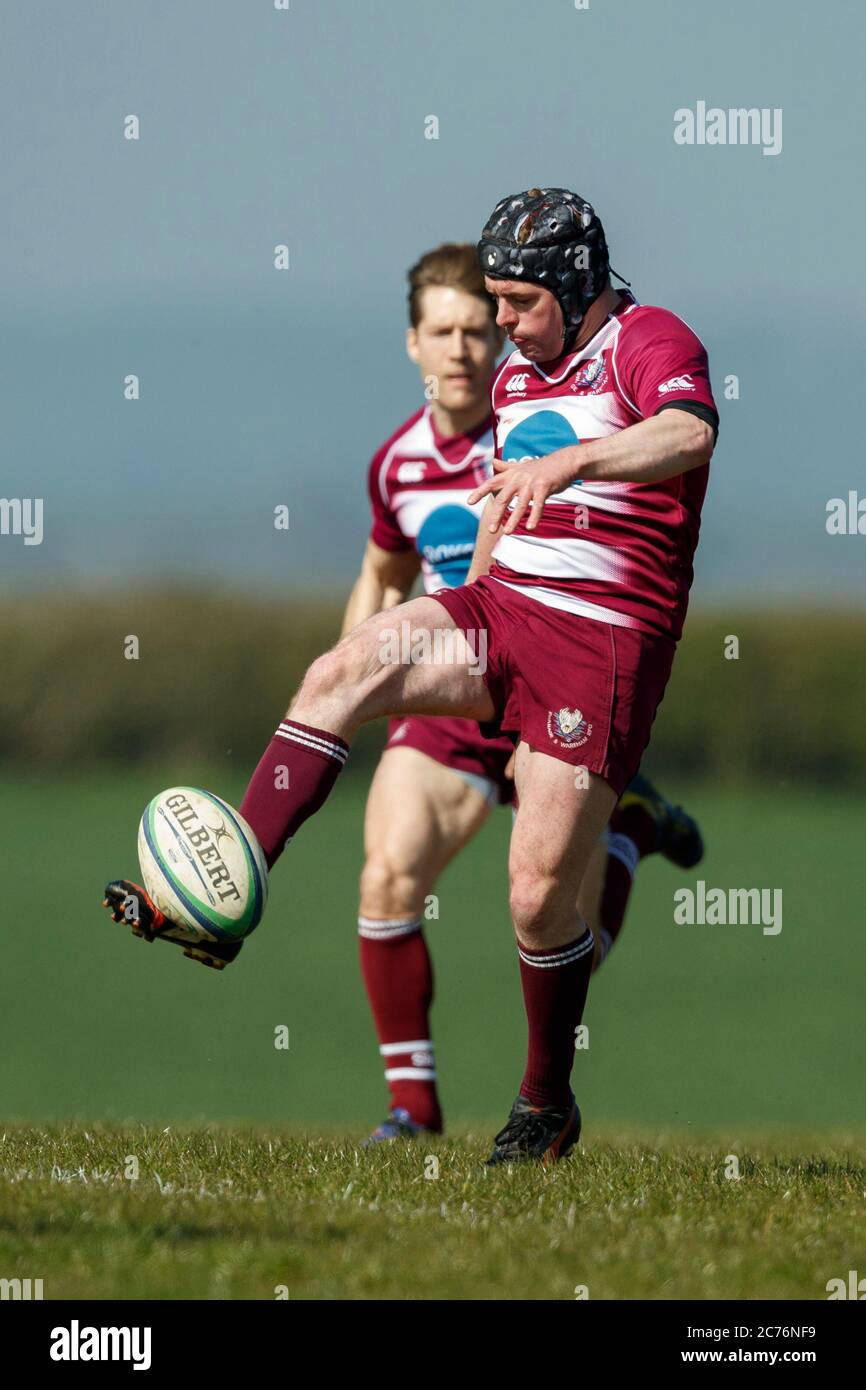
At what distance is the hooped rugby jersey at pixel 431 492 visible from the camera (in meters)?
7.88

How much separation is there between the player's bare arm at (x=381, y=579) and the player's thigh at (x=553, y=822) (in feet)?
7.35

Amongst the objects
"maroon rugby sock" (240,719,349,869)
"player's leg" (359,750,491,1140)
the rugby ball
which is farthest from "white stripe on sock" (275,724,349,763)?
"player's leg" (359,750,491,1140)

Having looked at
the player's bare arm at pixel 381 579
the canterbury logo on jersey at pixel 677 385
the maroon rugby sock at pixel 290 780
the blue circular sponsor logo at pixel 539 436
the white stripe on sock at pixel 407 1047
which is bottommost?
the white stripe on sock at pixel 407 1047

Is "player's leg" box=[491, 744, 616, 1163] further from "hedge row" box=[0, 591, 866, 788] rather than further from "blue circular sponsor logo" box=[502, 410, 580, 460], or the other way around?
"hedge row" box=[0, 591, 866, 788]

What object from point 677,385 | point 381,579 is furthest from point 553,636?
point 381,579

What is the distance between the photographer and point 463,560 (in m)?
7.89

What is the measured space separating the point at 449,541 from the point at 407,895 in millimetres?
1281

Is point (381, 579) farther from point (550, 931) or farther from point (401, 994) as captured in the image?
point (550, 931)

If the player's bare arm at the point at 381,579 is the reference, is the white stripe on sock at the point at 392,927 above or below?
below

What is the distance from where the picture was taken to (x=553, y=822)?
596 centimetres

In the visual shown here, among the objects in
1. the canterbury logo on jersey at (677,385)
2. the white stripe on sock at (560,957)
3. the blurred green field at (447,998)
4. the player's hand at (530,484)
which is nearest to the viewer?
the player's hand at (530,484)

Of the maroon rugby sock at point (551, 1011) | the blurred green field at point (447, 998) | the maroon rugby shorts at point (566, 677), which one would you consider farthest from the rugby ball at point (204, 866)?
the blurred green field at point (447, 998)

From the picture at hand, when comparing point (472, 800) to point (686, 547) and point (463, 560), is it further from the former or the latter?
point (686, 547)

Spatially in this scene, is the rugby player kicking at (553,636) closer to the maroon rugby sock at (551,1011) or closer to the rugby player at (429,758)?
the maroon rugby sock at (551,1011)
